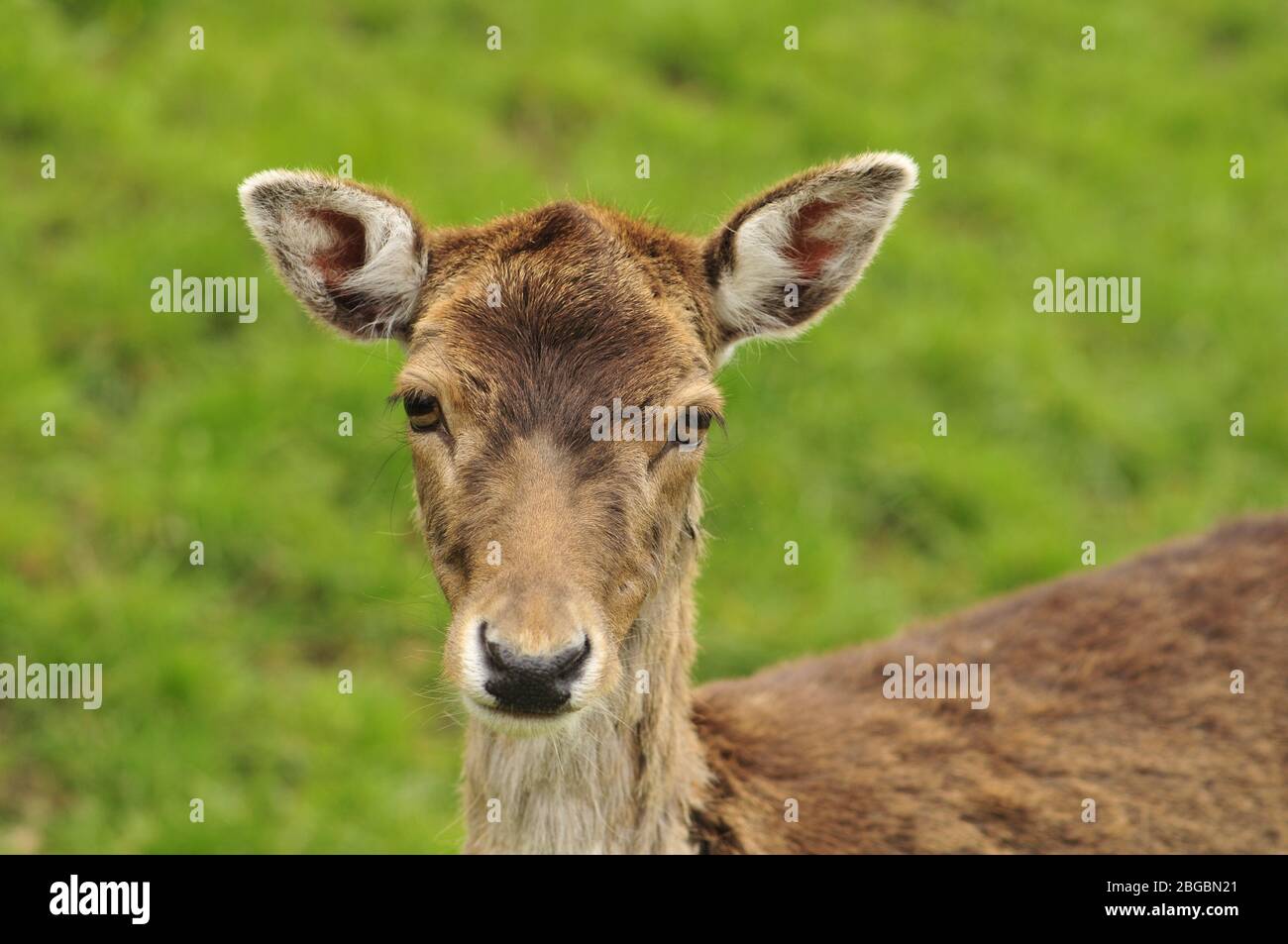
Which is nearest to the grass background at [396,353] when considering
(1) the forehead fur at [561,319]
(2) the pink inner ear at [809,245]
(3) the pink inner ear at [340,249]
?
(2) the pink inner ear at [809,245]

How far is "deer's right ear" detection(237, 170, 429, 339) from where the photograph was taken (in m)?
5.17

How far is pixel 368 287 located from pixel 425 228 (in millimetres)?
295

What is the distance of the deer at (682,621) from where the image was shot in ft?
15.3

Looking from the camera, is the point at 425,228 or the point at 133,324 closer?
the point at 425,228

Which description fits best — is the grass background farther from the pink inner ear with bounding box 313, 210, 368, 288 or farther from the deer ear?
the pink inner ear with bounding box 313, 210, 368, 288

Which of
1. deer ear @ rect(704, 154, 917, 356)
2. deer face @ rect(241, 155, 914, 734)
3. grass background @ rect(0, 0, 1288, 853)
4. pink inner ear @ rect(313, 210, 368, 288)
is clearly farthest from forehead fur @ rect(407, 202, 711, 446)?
grass background @ rect(0, 0, 1288, 853)

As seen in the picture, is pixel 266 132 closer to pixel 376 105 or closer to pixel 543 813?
pixel 376 105

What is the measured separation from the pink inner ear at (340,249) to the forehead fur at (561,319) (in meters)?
0.28

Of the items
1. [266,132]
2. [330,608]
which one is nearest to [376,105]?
[266,132]

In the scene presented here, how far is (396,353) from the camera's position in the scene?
8.78m

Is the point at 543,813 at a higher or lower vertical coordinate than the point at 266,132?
lower

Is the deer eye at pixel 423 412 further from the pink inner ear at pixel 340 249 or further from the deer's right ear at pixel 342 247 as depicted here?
the pink inner ear at pixel 340 249
